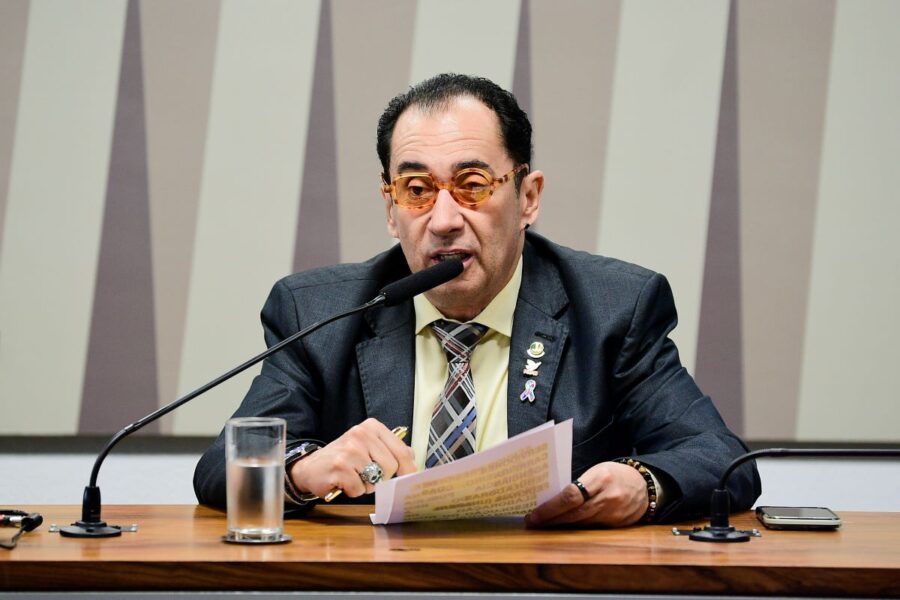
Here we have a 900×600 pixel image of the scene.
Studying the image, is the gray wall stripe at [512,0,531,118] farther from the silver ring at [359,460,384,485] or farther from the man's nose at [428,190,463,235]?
the silver ring at [359,460,384,485]

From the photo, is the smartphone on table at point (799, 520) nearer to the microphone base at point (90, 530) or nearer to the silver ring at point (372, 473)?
the silver ring at point (372, 473)

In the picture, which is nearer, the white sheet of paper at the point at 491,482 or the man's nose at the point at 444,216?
the white sheet of paper at the point at 491,482

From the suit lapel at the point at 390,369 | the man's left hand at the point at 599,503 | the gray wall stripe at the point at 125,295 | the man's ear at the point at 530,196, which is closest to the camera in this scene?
the man's left hand at the point at 599,503

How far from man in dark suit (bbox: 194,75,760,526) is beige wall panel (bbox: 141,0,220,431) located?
63 centimetres

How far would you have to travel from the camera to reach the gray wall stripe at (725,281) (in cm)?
294

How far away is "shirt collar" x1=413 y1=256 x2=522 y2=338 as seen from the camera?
2.33 m

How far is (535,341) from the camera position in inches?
89.8

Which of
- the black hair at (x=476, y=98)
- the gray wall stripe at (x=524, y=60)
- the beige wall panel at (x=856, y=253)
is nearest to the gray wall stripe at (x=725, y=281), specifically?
the beige wall panel at (x=856, y=253)

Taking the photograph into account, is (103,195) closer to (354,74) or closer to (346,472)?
(354,74)

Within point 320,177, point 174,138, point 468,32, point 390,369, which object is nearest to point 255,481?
point 390,369

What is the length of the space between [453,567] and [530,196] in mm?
1195

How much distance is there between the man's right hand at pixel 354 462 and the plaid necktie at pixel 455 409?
40 centimetres

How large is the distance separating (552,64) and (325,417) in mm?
1203

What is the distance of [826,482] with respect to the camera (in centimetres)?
295
